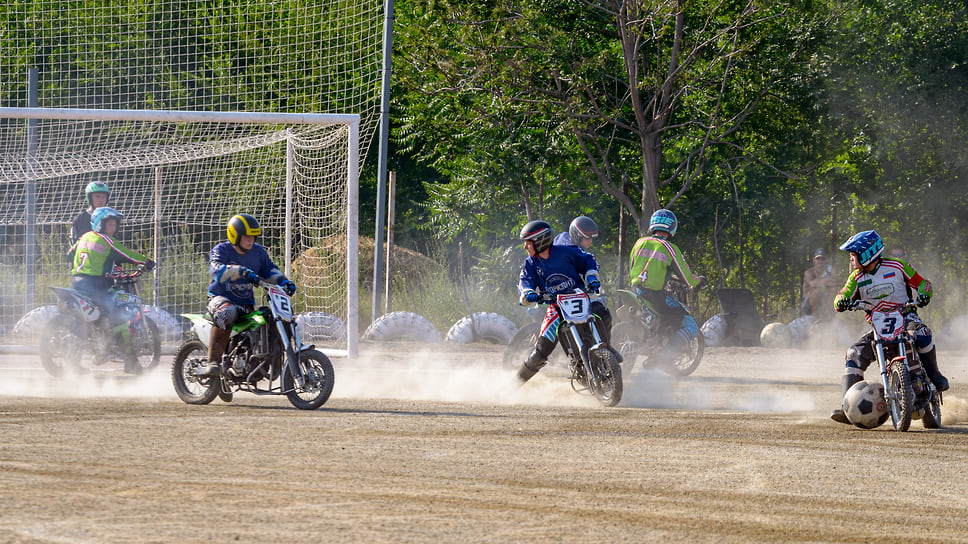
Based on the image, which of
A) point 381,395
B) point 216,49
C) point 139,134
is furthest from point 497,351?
point 216,49

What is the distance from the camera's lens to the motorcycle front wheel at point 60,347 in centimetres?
1370

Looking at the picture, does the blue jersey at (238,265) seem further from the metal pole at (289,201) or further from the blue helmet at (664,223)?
the metal pole at (289,201)

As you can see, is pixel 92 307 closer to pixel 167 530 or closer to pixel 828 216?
pixel 167 530

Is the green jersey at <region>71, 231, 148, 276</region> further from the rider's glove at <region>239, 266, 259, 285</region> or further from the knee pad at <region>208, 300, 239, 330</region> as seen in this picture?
the rider's glove at <region>239, 266, 259, 285</region>

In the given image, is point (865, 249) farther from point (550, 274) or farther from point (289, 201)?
point (289, 201)

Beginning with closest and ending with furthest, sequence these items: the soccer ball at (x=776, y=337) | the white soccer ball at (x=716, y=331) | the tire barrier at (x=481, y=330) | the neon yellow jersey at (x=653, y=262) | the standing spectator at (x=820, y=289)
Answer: the neon yellow jersey at (x=653, y=262)
the tire barrier at (x=481, y=330)
the white soccer ball at (x=716, y=331)
the soccer ball at (x=776, y=337)
the standing spectator at (x=820, y=289)

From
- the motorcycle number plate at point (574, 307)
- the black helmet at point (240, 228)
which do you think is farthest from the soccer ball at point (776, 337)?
the black helmet at point (240, 228)

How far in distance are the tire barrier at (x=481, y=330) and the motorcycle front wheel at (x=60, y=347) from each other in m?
7.07

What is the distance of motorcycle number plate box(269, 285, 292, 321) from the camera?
10375mm

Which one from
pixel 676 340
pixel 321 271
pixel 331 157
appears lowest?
pixel 676 340

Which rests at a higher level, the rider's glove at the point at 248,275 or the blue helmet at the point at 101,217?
the blue helmet at the point at 101,217

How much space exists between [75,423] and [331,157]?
8295 mm

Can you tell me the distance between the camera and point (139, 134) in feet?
69.7

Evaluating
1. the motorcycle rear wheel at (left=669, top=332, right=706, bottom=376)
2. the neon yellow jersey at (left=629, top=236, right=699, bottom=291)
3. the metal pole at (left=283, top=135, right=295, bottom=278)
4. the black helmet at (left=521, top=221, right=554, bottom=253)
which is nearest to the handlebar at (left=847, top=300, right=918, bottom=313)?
the black helmet at (left=521, top=221, right=554, bottom=253)
